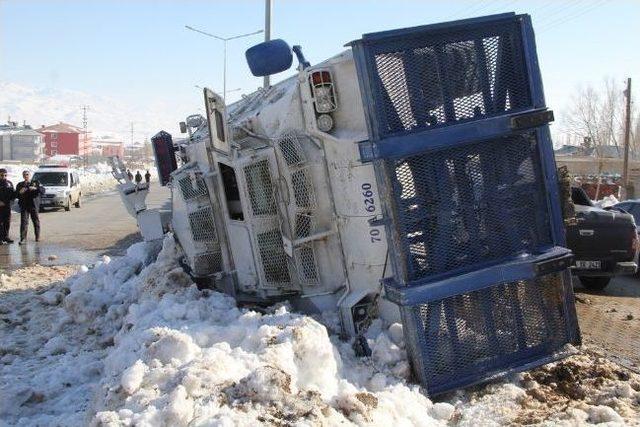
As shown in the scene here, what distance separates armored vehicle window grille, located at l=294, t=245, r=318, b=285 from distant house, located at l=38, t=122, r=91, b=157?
101102mm

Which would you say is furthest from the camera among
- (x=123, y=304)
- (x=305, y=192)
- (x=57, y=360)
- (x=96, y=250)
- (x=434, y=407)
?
(x=96, y=250)

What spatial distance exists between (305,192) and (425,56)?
1.55 meters

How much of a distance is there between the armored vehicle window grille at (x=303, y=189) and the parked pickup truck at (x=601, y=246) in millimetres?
5174

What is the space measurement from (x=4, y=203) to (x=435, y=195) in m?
13.7

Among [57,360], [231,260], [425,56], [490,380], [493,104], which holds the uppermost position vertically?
[425,56]

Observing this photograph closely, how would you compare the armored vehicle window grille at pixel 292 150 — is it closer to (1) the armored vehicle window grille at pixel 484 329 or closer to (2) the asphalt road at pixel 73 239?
(1) the armored vehicle window grille at pixel 484 329

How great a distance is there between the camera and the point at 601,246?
958 centimetres

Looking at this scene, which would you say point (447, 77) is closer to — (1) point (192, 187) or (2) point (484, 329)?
(2) point (484, 329)

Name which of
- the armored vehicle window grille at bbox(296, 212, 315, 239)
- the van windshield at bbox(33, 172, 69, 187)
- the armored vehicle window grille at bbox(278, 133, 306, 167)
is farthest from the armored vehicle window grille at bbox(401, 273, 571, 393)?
the van windshield at bbox(33, 172, 69, 187)

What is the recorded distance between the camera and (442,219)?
16.5 feet

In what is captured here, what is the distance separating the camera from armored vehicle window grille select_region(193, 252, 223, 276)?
7016 millimetres

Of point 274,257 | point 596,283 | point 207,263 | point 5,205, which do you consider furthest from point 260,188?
point 5,205

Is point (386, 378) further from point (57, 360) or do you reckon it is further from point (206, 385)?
point (57, 360)

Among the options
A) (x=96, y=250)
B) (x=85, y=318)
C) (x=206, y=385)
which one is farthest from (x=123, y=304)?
(x=96, y=250)
